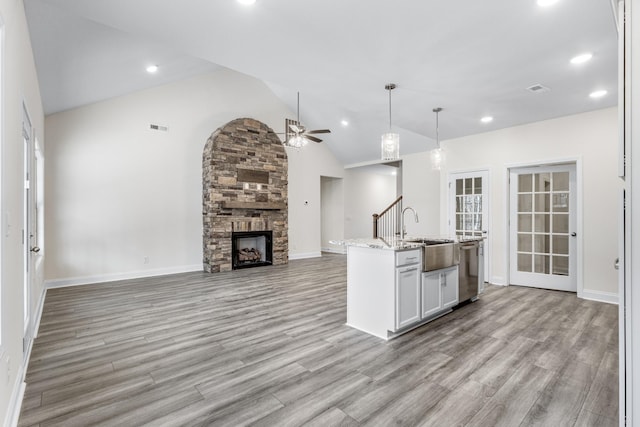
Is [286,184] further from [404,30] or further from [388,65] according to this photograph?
[404,30]

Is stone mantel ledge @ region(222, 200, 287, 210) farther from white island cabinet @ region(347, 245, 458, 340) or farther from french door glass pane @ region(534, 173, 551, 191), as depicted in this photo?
french door glass pane @ region(534, 173, 551, 191)

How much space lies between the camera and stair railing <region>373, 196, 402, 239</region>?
913cm

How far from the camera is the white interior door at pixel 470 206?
5.66 meters

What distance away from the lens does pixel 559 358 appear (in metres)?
2.74

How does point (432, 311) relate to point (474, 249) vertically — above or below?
below

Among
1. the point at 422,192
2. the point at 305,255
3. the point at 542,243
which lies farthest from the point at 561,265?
the point at 305,255

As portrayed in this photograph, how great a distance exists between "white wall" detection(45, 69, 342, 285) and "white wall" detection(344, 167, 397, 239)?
4012mm

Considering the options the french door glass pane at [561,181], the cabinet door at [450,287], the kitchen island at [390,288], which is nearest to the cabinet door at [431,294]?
the kitchen island at [390,288]

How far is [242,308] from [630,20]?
4.17 m

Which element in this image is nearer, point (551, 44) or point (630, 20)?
point (630, 20)

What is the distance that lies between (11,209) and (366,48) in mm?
2959

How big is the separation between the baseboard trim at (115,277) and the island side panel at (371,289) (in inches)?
174

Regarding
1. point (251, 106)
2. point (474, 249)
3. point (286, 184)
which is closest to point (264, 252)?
point (286, 184)

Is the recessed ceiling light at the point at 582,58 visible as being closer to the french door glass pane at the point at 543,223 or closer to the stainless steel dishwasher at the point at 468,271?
the stainless steel dishwasher at the point at 468,271
